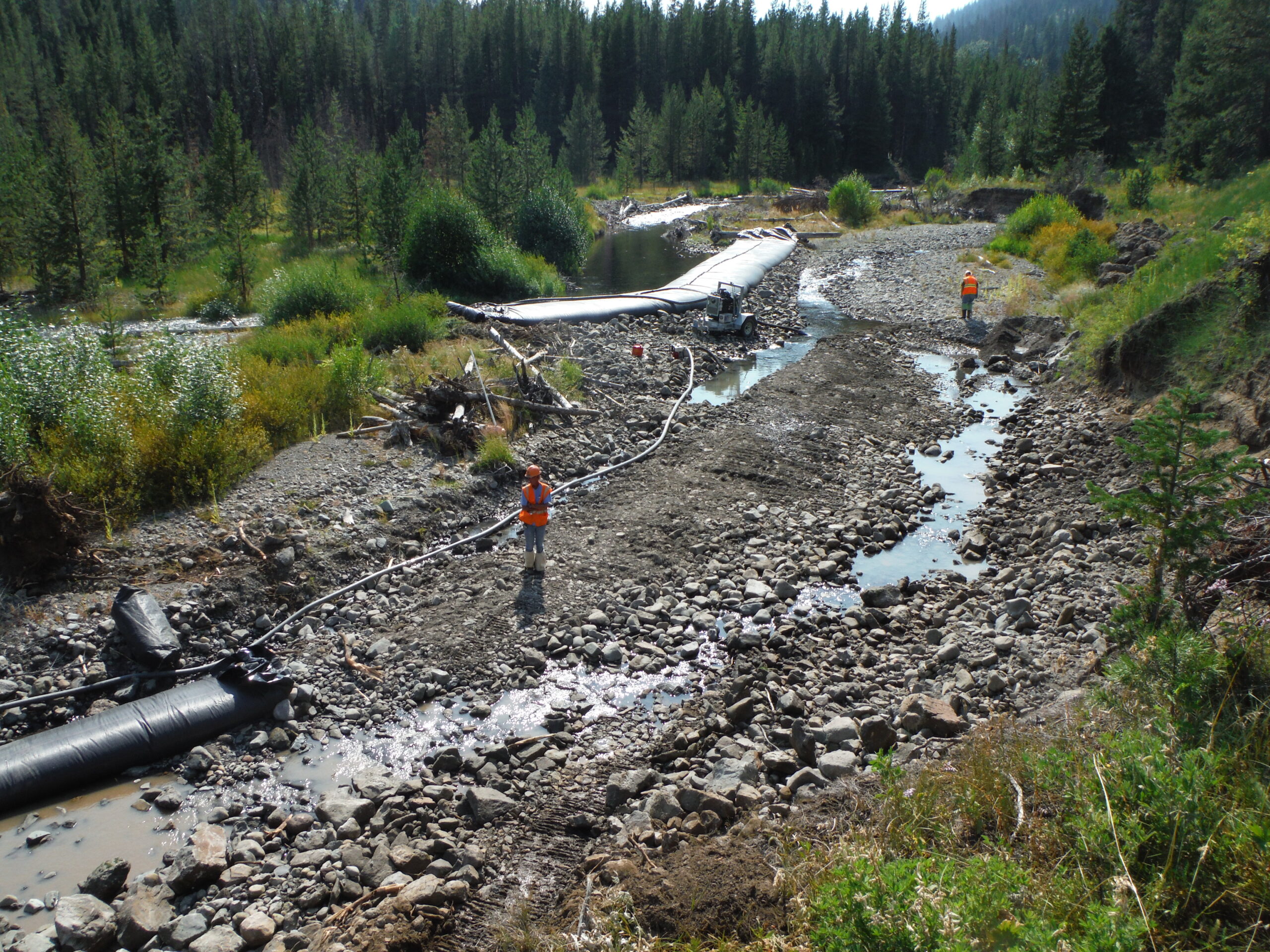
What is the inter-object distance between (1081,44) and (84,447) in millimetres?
53880

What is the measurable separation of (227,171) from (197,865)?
115 ft

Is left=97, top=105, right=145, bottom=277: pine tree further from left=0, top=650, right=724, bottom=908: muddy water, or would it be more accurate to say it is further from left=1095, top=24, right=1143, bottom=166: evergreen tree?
left=1095, top=24, right=1143, bottom=166: evergreen tree

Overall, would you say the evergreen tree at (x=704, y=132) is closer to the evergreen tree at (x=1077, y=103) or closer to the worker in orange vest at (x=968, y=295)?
the evergreen tree at (x=1077, y=103)

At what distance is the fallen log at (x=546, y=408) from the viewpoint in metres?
13.5

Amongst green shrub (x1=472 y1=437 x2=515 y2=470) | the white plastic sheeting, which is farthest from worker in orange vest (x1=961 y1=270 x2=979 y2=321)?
green shrub (x1=472 y1=437 x2=515 y2=470)

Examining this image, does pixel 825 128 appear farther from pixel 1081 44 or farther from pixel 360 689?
pixel 360 689

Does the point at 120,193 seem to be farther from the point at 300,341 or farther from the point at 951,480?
the point at 951,480

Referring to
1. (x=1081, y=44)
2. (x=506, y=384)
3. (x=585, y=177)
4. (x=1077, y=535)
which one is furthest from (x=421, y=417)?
(x=585, y=177)

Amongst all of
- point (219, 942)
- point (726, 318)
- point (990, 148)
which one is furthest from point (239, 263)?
point (990, 148)

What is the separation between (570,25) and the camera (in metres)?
88.9

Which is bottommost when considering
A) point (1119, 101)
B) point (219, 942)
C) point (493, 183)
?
point (219, 942)

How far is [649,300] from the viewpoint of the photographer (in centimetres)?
2280

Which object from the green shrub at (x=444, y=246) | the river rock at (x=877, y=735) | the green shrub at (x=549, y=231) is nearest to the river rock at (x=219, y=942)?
the river rock at (x=877, y=735)

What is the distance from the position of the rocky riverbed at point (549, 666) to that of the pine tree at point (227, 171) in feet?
91.3
